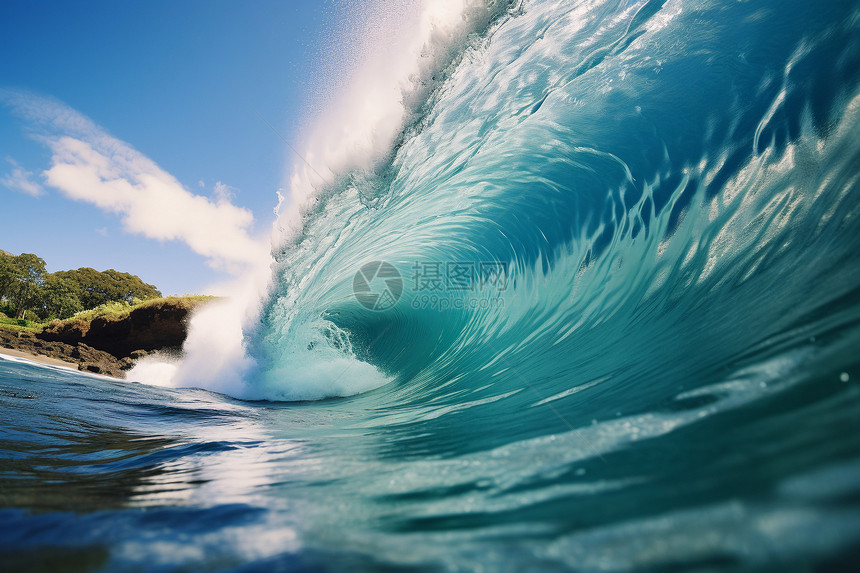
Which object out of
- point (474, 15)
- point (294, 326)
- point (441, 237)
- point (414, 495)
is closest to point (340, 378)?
point (294, 326)

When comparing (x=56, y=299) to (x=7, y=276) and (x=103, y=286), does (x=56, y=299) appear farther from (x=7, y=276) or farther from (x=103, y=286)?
(x=103, y=286)

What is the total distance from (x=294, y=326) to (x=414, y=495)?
25.7ft

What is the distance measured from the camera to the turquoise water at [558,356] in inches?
39.7

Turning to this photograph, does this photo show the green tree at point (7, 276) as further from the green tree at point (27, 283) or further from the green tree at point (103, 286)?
the green tree at point (103, 286)

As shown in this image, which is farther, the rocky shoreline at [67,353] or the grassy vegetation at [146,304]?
the grassy vegetation at [146,304]

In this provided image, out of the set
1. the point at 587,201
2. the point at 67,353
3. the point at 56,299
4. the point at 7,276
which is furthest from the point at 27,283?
the point at 587,201

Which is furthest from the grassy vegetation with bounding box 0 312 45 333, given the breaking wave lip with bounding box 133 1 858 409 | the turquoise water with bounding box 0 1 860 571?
the turquoise water with bounding box 0 1 860 571

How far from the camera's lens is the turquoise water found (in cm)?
101

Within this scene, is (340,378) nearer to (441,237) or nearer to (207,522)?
(441,237)

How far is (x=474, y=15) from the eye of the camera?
15.5 ft

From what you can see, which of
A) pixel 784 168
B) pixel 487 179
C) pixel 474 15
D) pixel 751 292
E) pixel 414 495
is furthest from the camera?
pixel 487 179

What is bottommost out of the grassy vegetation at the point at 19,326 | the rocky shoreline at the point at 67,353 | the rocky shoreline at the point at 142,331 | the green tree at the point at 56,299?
the rocky shoreline at the point at 67,353

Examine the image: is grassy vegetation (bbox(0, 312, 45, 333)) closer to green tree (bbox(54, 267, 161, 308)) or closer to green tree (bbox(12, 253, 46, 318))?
green tree (bbox(12, 253, 46, 318))

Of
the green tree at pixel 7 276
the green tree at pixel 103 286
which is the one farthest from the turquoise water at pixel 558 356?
the green tree at pixel 103 286
